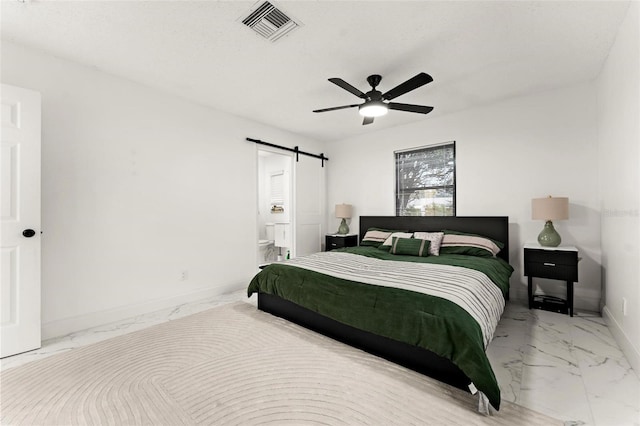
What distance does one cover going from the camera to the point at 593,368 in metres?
2.03

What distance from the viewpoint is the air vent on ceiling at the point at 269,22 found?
207 centimetres

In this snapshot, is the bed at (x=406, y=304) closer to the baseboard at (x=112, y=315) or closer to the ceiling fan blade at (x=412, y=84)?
the baseboard at (x=112, y=315)

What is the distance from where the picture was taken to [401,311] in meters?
1.98

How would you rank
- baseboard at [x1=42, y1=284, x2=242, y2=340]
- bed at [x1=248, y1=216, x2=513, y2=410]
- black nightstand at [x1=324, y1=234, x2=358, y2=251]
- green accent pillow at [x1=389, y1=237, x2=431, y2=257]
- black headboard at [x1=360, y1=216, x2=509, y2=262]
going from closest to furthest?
1. bed at [x1=248, y1=216, x2=513, y2=410]
2. baseboard at [x1=42, y1=284, x2=242, y2=340]
3. green accent pillow at [x1=389, y1=237, x2=431, y2=257]
4. black headboard at [x1=360, y1=216, x2=509, y2=262]
5. black nightstand at [x1=324, y1=234, x2=358, y2=251]

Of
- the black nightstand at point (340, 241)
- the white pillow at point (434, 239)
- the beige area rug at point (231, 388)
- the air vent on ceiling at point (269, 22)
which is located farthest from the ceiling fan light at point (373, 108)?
the black nightstand at point (340, 241)

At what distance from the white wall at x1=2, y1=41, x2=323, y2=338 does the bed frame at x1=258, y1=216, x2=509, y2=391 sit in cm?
129

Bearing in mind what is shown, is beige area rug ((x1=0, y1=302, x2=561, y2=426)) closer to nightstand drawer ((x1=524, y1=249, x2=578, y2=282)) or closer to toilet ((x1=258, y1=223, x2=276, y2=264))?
nightstand drawer ((x1=524, y1=249, x2=578, y2=282))

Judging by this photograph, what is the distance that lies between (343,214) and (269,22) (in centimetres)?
349

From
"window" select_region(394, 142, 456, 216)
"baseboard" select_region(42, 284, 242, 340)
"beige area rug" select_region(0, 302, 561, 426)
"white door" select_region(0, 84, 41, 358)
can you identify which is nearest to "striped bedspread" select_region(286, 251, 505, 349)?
"beige area rug" select_region(0, 302, 561, 426)

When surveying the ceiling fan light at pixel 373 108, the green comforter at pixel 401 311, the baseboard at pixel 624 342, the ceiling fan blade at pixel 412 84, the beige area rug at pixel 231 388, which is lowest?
the beige area rug at pixel 231 388

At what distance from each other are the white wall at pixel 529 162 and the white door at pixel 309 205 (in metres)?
1.75

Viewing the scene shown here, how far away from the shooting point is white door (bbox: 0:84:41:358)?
7.48 ft

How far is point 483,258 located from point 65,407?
3880 mm

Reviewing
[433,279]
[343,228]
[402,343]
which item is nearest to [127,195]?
[402,343]
